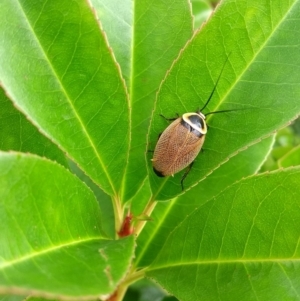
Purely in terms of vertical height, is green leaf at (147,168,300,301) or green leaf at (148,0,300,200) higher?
green leaf at (148,0,300,200)

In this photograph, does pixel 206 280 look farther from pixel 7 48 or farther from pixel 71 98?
pixel 7 48

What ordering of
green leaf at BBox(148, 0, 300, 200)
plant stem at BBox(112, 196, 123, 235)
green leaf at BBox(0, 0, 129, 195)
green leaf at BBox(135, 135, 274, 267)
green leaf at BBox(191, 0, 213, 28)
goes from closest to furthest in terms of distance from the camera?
green leaf at BBox(0, 0, 129, 195)
green leaf at BBox(148, 0, 300, 200)
plant stem at BBox(112, 196, 123, 235)
green leaf at BBox(135, 135, 274, 267)
green leaf at BBox(191, 0, 213, 28)

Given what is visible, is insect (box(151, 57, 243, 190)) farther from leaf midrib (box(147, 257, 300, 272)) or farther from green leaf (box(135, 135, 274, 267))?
leaf midrib (box(147, 257, 300, 272))

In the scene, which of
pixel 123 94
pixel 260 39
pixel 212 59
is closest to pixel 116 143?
pixel 123 94

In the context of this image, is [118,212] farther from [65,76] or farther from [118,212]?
[65,76]

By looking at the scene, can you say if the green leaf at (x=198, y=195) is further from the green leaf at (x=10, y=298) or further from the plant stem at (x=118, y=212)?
the green leaf at (x=10, y=298)

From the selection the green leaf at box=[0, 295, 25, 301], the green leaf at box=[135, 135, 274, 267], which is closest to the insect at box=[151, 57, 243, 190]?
the green leaf at box=[135, 135, 274, 267]

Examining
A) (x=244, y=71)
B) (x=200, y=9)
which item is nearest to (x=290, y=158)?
(x=244, y=71)

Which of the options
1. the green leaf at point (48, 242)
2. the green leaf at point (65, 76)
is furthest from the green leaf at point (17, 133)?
the green leaf at point (48, 242)
